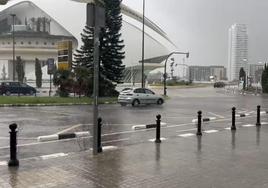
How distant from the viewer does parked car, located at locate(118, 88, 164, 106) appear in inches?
1410

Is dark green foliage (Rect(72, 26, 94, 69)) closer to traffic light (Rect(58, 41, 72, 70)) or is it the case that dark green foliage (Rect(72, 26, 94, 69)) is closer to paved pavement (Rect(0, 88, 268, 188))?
→ traffic light (Rect(58, 41, 72, 70))

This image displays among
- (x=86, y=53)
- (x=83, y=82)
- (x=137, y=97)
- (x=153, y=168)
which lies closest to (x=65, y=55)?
(x=86, y=53)

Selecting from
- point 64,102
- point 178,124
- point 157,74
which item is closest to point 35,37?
point 157,74

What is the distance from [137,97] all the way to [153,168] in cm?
2671

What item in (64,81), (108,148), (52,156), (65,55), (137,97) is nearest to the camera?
(52,156)

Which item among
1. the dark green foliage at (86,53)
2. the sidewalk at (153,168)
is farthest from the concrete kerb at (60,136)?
the dark green foliage at (86,53)

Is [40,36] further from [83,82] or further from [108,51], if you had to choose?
[83,82]

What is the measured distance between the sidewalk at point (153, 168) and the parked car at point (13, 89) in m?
36.4

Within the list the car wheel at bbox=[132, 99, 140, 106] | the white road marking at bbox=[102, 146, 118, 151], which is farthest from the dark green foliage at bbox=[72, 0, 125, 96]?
the white road marking at bbox=[102, 146, 118, 151]

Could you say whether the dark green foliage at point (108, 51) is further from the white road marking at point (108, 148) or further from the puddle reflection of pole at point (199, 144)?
the white road marking at point (108, 148)

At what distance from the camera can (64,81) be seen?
4203 cm

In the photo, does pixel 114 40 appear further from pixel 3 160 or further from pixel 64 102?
pixel 3 160

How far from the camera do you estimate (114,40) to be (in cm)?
5022

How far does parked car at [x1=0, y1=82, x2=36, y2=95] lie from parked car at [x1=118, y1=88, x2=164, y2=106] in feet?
51.0
